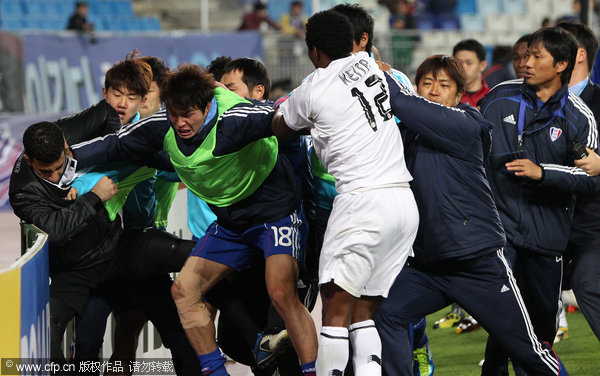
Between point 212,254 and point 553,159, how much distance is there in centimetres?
213

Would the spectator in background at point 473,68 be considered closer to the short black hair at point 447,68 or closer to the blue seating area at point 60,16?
the short black hair at point 447,68

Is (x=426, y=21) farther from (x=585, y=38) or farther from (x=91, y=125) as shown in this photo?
(x=91, y=125)

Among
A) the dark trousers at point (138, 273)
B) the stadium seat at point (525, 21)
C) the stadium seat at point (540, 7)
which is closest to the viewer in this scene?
the dark trousers at point (138, 273)

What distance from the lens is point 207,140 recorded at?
503cm

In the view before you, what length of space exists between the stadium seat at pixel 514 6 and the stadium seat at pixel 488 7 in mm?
156

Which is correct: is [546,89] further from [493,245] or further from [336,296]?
[336,296]

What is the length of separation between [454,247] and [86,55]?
13.1m

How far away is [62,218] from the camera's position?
5242 mm

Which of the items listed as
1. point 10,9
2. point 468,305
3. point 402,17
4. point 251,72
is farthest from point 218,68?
point 10,9

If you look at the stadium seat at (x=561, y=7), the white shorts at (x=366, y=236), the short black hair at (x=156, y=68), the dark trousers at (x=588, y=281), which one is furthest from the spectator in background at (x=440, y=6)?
the white shorts at (x=366, y=236)

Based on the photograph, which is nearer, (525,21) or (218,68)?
(218,68)

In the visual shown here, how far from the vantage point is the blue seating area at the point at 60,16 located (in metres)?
Result: 20.0

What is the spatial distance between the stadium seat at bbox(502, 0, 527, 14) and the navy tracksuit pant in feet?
60.6

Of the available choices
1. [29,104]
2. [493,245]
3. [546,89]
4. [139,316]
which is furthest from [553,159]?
[29,104]
